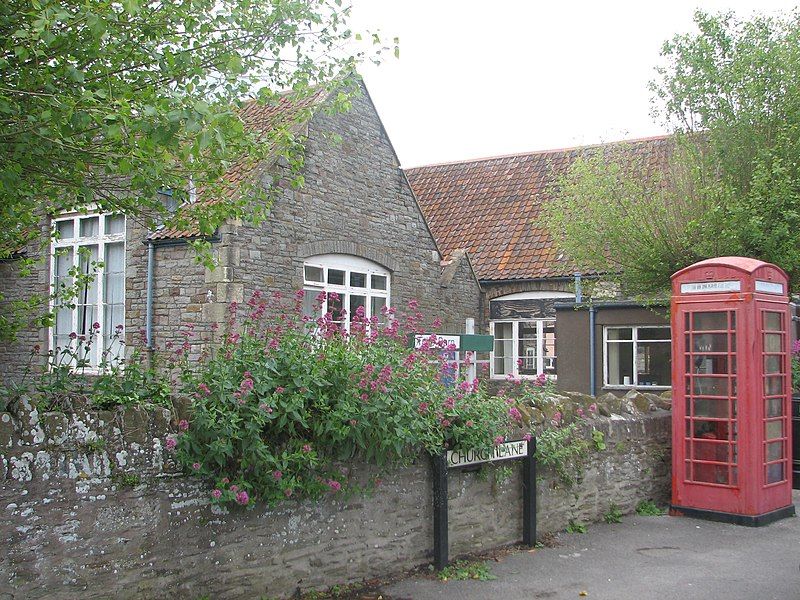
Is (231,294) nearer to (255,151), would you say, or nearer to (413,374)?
(255,151)

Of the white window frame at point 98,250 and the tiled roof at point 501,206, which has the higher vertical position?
the tiled roof at point 501,206

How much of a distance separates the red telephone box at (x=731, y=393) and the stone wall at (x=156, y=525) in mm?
3353

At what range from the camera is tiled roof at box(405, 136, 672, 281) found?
22781 mm

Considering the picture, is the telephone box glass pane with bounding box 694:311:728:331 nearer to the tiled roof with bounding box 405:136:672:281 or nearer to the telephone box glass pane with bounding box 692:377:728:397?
the telephone box glass pane with bounding box 692:377:728:397

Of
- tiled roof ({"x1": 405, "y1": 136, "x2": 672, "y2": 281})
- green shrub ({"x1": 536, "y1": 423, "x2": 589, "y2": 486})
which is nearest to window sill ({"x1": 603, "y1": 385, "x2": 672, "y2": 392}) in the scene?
tiled roof ({"x1": 405, "y1": 136, "x2": 672, "y2": 281})

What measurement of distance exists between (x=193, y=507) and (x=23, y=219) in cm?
418

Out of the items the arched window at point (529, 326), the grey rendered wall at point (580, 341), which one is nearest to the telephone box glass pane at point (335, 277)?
the arched window at point (529, 326)

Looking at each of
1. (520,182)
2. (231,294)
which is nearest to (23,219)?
(231,294)

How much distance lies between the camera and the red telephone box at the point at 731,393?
934 centimetres

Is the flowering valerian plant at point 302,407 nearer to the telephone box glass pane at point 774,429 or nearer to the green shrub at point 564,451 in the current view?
the green shrub at point 564,451

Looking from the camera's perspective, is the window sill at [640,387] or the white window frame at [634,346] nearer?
the window sill at [640,387]

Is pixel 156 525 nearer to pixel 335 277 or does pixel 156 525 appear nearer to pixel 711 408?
pixel 711 408

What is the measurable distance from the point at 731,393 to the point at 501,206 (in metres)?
16.5

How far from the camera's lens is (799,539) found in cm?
888
